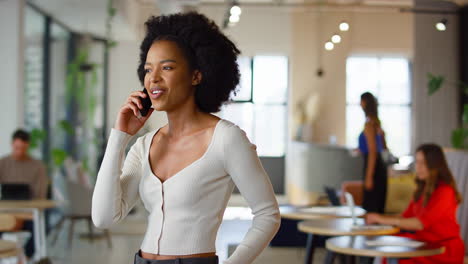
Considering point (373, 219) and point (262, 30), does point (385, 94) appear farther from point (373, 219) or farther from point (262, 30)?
point (373, 219)

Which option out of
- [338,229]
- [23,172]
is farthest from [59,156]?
[338,229]

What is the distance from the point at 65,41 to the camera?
37.9ft

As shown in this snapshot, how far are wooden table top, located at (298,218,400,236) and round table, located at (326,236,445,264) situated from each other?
221 millimetres

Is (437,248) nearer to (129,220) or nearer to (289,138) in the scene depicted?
(129,220)

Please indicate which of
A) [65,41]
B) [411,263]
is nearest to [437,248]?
[411,263]

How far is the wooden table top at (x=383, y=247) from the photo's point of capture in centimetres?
353

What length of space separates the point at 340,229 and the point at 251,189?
→ 2.83 m

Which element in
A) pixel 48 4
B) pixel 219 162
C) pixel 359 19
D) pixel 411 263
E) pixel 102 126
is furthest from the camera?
pixel 359 19

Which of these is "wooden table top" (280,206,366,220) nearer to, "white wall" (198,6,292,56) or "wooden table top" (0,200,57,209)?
"wooden table top" (0,200,57,209)

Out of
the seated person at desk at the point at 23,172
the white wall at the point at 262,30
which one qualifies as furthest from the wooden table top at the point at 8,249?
the white wall at the point at 262,30

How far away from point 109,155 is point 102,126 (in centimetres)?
1157

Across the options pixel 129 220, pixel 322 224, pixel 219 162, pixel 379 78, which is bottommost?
pixel 129 220

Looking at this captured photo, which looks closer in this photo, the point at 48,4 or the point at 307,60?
the point at 48,4

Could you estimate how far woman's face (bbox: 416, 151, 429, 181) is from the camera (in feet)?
16.1
